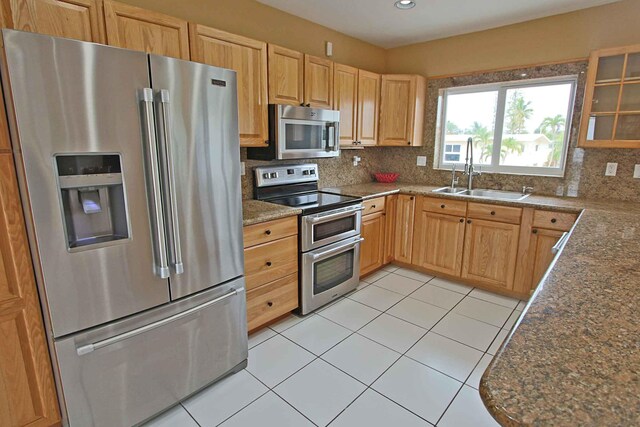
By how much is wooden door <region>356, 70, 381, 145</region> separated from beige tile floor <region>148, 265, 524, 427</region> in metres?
1.65

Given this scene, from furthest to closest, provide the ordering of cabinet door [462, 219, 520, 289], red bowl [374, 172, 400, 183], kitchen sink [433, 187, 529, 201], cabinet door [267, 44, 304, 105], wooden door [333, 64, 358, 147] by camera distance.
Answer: red bowl [374, 172, 400, 183] → kitchen sink [433, 187, 529, 201] → wooden door [333, 64, 358, 147] → cabinet door [462, 219, 520, 289] → cabinet door [267, 44, 304, 105]

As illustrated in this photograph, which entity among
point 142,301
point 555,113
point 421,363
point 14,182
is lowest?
point 421,363

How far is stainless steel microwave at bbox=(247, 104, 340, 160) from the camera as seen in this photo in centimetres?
262

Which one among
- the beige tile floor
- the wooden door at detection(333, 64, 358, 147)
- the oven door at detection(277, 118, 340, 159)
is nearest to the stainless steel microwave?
the oven door at detection(277, 118, 340, 159)

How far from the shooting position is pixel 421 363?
2.17 m

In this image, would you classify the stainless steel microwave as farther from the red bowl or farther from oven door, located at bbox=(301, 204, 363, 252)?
the red bowl

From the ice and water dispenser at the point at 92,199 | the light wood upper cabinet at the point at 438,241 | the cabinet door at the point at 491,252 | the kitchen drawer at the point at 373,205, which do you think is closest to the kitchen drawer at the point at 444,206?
the light wood upper cabinet at the point at 438,241

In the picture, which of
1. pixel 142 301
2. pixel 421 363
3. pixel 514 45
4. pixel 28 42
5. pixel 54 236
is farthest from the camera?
pixel 514 45

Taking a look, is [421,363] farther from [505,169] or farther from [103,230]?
[505,169]

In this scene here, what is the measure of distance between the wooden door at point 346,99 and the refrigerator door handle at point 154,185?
76.8 inches

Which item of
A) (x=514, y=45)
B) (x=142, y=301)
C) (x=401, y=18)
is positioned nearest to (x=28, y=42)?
(x=142, y=301)

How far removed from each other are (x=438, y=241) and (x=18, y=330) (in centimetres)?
315

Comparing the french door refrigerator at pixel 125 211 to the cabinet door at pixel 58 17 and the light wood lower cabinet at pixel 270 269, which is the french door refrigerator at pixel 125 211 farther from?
the cabinet door at pixel 58 17

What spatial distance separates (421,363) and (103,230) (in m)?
1.94
